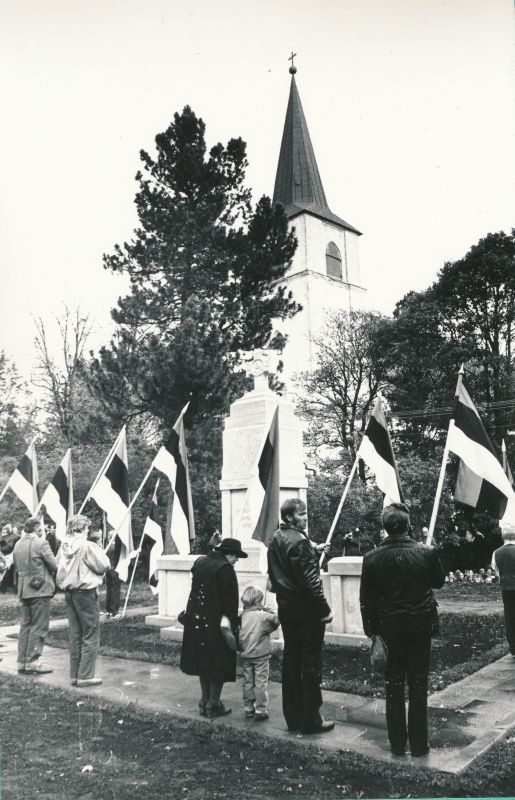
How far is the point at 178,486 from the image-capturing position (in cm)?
924

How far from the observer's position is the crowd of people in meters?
4.42

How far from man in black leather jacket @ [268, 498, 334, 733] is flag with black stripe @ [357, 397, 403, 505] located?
2.26 m

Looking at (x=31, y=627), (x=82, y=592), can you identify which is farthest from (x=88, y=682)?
(x=31, y=627)

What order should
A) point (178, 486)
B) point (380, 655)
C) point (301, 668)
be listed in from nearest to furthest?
point (380, 655), point (301, 668), point (178, 486)

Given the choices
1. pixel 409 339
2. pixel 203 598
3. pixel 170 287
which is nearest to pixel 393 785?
pixel 203 598

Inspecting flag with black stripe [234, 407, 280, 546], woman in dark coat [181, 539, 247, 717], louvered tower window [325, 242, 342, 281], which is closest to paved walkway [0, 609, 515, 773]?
woman in dark coat [181, 539, 247, 717]

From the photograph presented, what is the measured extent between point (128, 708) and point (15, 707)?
119 centimetres

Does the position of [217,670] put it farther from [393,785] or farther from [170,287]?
[170,287]

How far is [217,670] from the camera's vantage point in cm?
543

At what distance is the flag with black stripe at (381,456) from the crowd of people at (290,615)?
4.92 ft

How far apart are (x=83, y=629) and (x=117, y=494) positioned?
9.81 feet

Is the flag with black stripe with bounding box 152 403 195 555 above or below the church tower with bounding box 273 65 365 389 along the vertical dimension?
below

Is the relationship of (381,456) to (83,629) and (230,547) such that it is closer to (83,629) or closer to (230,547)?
(230,547)

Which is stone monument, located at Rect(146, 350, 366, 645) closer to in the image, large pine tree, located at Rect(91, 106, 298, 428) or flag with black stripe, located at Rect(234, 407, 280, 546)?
flag with black stripe, located at Rect(234, 407, 280, 546)
